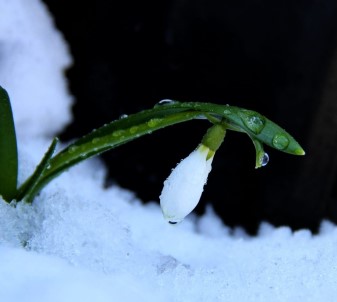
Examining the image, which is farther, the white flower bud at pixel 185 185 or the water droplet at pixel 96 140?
the water droplet at pixel 96 140

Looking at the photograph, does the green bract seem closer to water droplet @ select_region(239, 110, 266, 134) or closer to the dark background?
water droplet @ select_region(239, 110, 266, 134)

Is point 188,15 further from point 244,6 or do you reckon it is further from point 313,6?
point 313,6

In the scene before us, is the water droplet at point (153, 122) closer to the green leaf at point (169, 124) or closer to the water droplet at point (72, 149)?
the green leaf at point (169, 124)

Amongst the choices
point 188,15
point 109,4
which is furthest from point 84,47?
point 188,15

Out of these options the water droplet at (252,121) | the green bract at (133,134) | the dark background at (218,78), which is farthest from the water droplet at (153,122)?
the dark background at (218,78)

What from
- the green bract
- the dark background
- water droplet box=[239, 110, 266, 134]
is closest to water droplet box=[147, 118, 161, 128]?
the green bract

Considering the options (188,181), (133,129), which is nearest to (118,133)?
(133,129)
